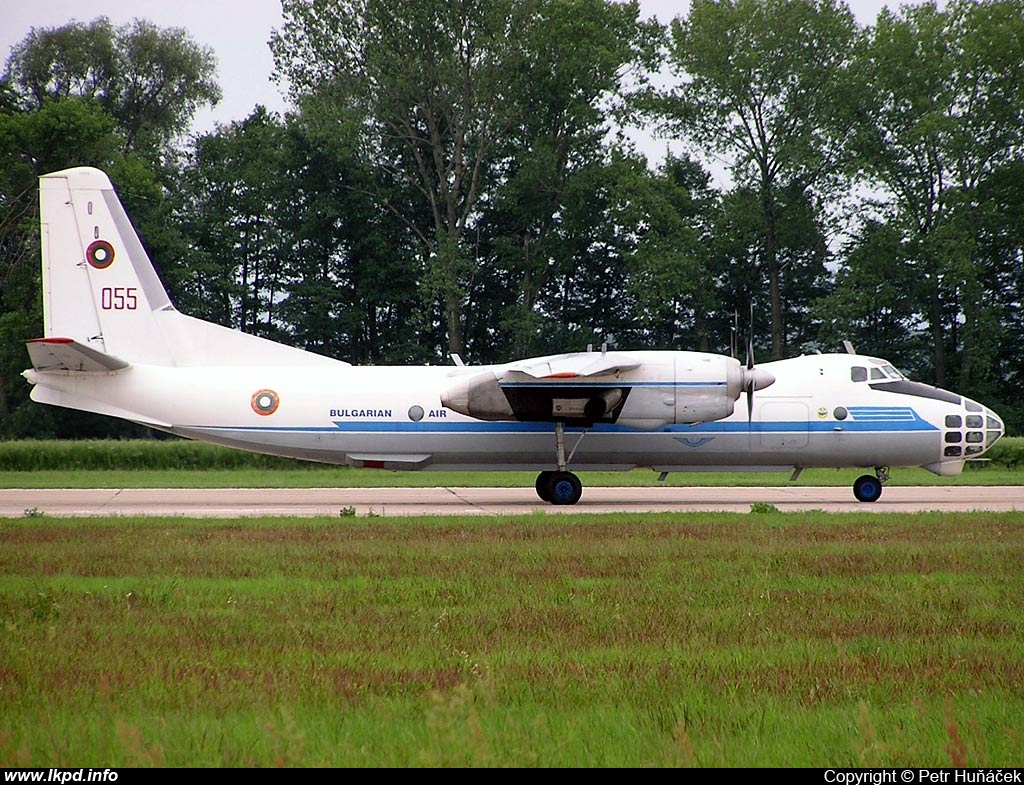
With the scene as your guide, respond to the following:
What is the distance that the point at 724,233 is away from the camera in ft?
174

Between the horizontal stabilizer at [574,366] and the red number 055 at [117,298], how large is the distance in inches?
319

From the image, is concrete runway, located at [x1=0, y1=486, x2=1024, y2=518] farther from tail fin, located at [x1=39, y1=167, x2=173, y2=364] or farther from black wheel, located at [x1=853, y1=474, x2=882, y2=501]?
tail fin, located at [x1=39, y1=167, x2=173, y2=364]

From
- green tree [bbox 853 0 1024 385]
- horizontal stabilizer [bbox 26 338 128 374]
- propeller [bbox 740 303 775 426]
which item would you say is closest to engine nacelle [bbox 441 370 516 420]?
propeller [bbox 740 303 775 426]

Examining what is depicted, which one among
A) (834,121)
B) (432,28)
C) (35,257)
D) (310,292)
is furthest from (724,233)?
(35,257)

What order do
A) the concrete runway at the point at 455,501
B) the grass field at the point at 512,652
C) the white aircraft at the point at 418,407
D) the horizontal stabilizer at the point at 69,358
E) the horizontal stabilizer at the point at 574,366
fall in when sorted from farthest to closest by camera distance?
the white aircraft at the point at 418,407 < the horizontal stabilizer at the point at 574,366 < the horizontal stabilizer at the point at 69,358 < the concrete runway at the point at 455,501 < the grass field at the point at 512,652

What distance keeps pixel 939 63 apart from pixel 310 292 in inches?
1226

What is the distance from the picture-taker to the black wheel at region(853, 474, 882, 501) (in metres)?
23.6

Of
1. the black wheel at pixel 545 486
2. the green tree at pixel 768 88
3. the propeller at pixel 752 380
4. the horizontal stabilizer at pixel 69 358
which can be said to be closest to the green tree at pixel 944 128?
the green tree at pixel 768 88

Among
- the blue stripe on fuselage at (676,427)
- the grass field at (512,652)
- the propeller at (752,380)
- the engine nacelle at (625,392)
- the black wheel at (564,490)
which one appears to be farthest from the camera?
the blue stripe on fuselage at (676,427)

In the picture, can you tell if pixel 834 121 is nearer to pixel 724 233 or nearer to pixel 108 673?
pixel 724 233

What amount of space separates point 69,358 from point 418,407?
6889 mm

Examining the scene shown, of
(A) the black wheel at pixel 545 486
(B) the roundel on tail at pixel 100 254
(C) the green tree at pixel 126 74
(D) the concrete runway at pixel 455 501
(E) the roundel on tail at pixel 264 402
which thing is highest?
(C) the green tree at pixel 126 74

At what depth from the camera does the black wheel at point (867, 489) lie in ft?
77.3

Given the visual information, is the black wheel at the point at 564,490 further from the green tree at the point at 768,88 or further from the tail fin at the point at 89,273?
the green tree at the point at 768,88
